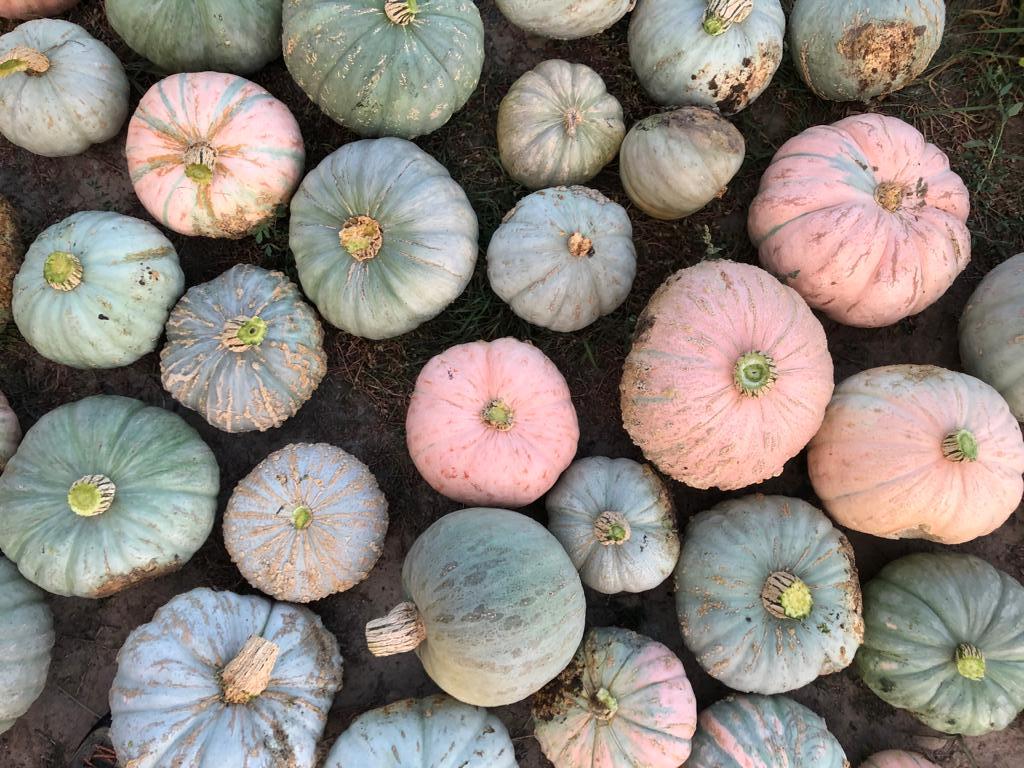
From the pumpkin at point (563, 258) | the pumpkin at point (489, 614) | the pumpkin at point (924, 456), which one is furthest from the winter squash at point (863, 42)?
the pumpkin at point (489, 614)

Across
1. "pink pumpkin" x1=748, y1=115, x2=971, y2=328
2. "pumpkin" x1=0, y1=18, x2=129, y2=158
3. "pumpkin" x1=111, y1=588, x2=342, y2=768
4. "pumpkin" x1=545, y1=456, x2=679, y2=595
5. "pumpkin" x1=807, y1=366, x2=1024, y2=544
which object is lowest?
"pumpkin" x1=111, y1=588, x2=342, y2=768

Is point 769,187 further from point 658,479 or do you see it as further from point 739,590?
point 739,590

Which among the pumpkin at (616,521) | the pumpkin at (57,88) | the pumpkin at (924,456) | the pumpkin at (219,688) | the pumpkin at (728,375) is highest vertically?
the pumpkin at (57,88)

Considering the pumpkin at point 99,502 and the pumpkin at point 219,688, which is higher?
the pumpkin at point 99,502

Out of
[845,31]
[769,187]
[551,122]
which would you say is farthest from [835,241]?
[551,122]

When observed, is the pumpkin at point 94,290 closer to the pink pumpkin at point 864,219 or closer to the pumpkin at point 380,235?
the pumpkin at point 380,235

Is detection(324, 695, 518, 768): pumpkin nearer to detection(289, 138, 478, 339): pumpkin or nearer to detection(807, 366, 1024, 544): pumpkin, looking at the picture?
detection(289, 138, 478, 339): pumpkin

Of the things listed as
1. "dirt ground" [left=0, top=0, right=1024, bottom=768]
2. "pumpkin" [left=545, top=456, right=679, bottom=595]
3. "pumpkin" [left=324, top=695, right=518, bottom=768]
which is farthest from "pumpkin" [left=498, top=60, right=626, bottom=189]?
"pumpkin" [left=324, top=695, right=518, bottom=768]

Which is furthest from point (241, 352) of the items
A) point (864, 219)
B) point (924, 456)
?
point (924, 456)
